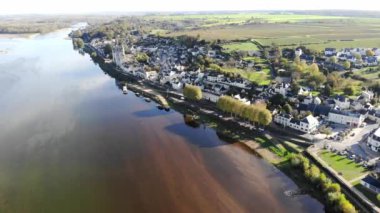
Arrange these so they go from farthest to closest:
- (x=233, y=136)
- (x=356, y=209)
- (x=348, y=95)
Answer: (x=348, y=95), (x=233, y=136), (x=356, y=209)

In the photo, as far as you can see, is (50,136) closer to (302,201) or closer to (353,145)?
(302,201)

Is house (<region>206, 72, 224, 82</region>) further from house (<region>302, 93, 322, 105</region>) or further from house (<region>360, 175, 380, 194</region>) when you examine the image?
house (<region>360, 175, 380, 194</region>)

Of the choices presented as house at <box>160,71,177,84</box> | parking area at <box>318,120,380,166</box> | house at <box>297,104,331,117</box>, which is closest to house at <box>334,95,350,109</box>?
house at <box>297,104,331,117</box>

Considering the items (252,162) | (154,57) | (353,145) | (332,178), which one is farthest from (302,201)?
(154,57)

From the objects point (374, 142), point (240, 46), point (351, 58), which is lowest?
point (374, 142)

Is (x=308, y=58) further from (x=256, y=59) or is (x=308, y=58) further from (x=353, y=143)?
(x=353, y=143)

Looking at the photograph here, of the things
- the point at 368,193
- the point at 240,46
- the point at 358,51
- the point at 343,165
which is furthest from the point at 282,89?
the point at 240,46

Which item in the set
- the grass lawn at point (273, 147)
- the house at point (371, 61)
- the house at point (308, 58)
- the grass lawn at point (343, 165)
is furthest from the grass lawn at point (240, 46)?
the grass lawn at point (343, 165)
